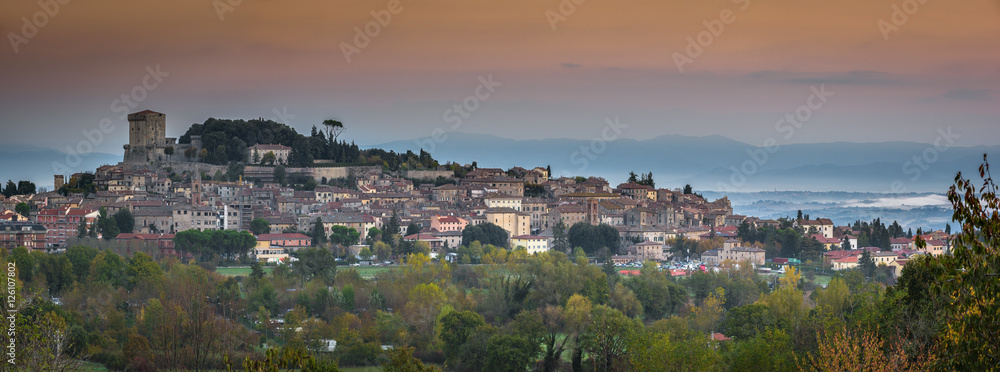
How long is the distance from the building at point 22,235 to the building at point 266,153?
12.4m

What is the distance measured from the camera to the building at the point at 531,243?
39781mm

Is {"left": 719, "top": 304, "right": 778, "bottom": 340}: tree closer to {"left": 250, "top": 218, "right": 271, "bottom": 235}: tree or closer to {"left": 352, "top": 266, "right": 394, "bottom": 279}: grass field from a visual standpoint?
{"left": 352, "top": 266, "right": 394, "bottom": 279}: grass field

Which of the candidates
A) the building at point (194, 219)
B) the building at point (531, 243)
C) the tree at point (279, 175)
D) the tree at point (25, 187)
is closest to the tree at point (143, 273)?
the building at point (194, 219)

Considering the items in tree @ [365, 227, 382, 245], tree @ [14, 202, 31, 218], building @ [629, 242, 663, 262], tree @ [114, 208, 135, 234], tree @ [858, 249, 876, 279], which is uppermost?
tree @ [14, 202, 31, 218]

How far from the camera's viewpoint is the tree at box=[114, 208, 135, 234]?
3669 cm

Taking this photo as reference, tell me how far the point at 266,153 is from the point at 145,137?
498cm

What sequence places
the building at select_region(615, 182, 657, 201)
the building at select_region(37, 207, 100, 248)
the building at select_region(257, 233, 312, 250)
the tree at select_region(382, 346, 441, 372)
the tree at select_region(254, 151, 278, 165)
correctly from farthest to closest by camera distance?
1. the building at select_region(615, 182, 657, 201)
2. the tree at select_region(254, 151, 278, 165)
3. the building at select_region(257, 233, 312, 250)
4. the building at select_region(37, 207, 100, 248)
5. the tree at select_region(382, 346, 441, 372)

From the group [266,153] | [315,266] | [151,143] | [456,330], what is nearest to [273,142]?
[266,153]

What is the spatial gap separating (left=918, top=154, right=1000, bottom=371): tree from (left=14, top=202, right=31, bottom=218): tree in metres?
35.5

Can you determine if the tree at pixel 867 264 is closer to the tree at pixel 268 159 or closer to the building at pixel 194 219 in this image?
the building at pixel 194 219

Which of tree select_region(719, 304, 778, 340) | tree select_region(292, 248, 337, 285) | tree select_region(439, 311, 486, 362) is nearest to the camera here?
tree select_region(719, 304, 778, 340)

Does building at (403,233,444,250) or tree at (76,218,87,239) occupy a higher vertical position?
tree at (76,218,87,239)

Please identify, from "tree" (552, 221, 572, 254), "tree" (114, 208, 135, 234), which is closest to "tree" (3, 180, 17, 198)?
"tree" (114, 208, 135, 234)

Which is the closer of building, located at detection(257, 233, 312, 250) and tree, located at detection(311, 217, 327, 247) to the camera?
Answer: building, located at detection(257, 233, 312, 250)
